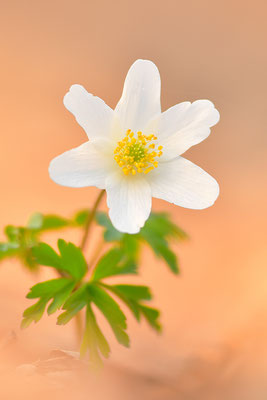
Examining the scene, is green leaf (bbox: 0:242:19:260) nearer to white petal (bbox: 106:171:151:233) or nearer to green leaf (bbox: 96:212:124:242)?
green leaf (bbox: 96:212:124:242)

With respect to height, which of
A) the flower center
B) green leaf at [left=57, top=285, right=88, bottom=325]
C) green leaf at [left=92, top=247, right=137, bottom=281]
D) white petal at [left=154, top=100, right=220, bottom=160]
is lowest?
green leaf at [left=57, top=285, right=88, bottom=325]

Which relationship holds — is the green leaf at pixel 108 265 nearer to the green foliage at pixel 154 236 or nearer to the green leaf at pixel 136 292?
the green leaf at pixel 136 292

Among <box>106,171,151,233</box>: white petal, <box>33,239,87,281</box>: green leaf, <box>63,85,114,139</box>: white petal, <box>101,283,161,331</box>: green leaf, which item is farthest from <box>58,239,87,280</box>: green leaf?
<box>63,85,114,139</box>: white petal

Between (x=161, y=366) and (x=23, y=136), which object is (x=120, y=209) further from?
(x=23, y=136)

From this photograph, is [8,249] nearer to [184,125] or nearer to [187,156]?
[184,125]

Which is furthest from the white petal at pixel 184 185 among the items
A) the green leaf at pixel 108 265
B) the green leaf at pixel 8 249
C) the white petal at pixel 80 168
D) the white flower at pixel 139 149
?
the green leaf at pixel 8 249

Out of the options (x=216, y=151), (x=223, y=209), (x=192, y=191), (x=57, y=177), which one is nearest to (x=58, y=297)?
(x=57, y=177)
